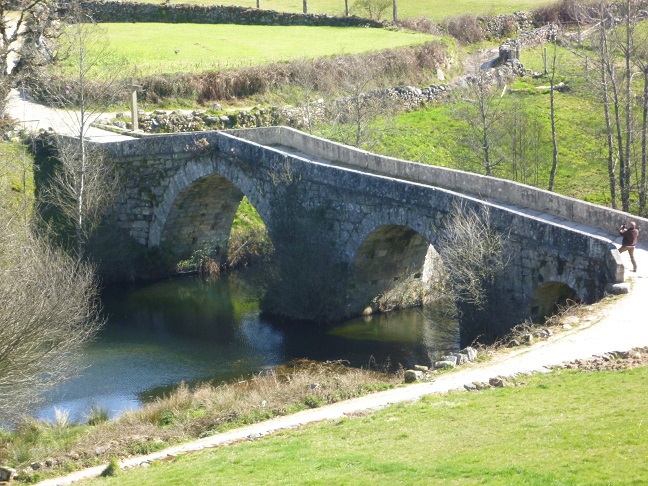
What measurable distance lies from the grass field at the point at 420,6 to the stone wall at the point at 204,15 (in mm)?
2438

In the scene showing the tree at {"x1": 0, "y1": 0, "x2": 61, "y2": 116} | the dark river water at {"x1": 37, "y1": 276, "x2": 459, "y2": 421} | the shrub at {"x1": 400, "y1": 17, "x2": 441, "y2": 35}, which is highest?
the shrub at {"x1": 400, "y1": 17, "x2": 441, "y2": 35}

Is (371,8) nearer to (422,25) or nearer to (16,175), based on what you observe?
(422,25)

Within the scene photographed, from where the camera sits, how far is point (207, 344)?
30.2 metres

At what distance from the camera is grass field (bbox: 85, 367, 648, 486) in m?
13.1

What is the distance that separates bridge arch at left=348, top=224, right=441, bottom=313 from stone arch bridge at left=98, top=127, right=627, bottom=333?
1.3 inches

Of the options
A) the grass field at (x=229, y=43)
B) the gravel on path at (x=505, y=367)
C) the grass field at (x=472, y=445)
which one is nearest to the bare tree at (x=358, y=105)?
the grass field at (x=229, y=43)

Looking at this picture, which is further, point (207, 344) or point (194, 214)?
point (194, 214)

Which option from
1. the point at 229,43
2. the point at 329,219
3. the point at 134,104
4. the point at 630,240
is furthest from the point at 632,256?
the point at 229,43

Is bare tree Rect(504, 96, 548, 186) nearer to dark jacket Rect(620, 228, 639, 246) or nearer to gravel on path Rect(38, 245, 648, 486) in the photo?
dark jacket Rect(620, 228, 639, 246)

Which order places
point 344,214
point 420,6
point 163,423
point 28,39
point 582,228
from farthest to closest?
point 420,6
point 28,39
point 344,214
point 582,228
point 163,423

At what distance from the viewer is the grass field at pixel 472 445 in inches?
516

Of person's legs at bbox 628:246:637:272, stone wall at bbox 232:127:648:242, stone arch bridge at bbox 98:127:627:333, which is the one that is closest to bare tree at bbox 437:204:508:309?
stone arch bridge at bbox 98:127:627:333

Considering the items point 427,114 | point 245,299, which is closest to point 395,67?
point 427,114

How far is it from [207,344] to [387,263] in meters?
5.69
